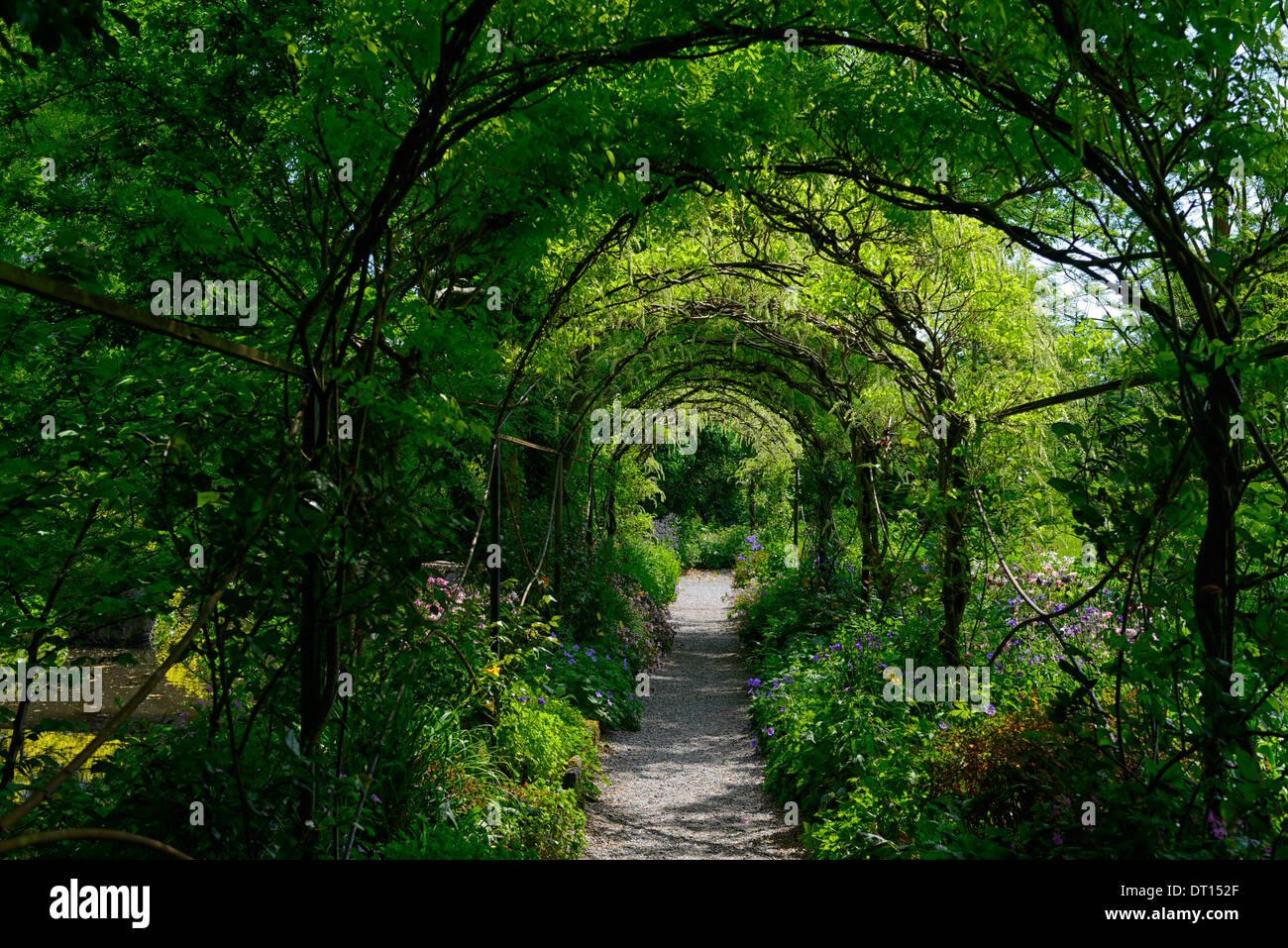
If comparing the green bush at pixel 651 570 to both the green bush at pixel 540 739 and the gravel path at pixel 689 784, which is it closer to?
the gravel path at pixel 689 784

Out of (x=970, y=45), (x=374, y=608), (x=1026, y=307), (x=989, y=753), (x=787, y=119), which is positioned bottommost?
(x=989, y=753)

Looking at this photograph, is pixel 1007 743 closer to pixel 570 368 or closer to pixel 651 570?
pixel 570 368

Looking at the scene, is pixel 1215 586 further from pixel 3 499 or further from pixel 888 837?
pixel 3 499

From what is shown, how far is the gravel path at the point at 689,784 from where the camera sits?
4.92m

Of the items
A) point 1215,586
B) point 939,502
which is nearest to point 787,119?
point 939,502

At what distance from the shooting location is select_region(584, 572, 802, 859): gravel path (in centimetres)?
492

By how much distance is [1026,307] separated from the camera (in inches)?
203

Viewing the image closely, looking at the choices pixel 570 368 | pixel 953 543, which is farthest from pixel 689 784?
pixel 570 368

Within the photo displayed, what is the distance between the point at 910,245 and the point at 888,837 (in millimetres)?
3517

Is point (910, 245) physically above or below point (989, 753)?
above

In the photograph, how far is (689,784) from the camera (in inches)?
239

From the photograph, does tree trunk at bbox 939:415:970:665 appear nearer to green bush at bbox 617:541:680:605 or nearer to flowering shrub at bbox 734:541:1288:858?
flowering shrub at bbox 734:541:1288:858
